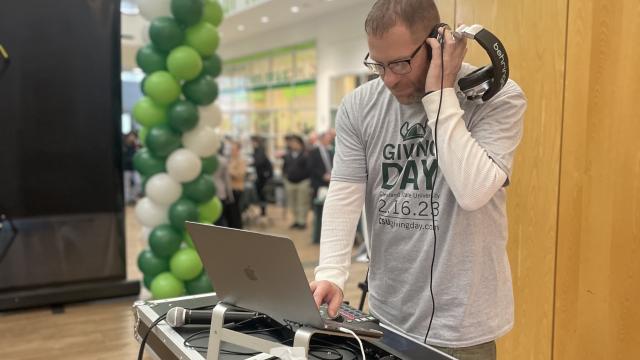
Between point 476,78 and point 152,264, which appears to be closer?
point 476,78

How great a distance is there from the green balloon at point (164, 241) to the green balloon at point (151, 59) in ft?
3.77

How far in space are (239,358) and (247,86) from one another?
562 inches

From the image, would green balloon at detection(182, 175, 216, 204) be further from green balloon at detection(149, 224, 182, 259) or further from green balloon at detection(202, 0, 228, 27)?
green balloon at detection(202, 0, 228, 27)

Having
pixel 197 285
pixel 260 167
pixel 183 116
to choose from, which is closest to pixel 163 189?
pixel 183 116

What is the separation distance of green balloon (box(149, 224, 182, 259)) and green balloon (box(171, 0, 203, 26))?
1.49 meters

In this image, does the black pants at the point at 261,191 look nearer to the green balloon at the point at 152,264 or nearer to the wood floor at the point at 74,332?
the wood floor at the point at 74,332

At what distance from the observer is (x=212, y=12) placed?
4207 mm

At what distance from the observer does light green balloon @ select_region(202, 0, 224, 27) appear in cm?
417

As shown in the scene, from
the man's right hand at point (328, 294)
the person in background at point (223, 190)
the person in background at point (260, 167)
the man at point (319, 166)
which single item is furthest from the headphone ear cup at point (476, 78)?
the person in background at point (260, 167)

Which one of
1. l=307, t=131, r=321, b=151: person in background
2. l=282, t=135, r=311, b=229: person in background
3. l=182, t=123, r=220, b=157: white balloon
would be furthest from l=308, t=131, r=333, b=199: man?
l=182, t=123, r=220, b=157: white balloon

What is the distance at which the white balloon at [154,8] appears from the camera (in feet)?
13.1

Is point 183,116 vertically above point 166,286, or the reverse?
point 183,116

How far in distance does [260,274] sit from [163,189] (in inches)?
121

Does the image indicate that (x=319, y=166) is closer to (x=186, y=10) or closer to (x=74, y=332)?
(x=186, y=10)
